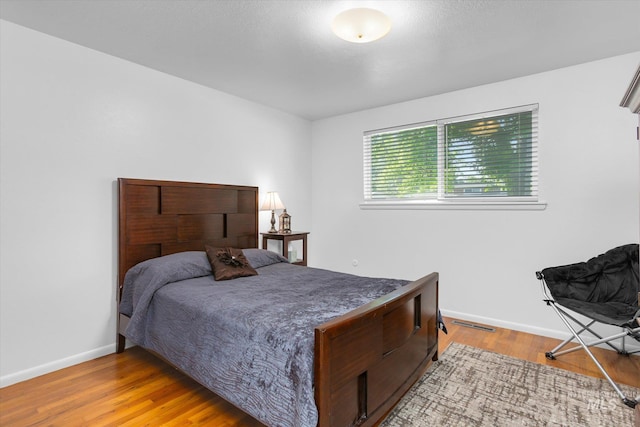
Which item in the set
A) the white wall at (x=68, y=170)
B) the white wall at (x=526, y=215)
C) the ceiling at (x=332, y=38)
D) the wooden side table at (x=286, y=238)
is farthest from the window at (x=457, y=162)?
the white wall at (x=68, y=170)

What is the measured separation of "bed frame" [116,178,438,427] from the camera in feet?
4.98

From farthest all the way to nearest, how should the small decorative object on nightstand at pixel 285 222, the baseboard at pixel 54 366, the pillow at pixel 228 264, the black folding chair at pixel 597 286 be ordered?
the small decorative object on nightstand at pixel 285 222, the pillow at pixel 228 264, the black folding chair at pixel 597 286, the baseboard at pixel 54 366

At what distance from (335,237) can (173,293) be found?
2.61 m

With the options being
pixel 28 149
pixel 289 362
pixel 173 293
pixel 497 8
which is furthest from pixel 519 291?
pixel 28 149

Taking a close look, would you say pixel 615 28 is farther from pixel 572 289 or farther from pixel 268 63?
pixel 268 63

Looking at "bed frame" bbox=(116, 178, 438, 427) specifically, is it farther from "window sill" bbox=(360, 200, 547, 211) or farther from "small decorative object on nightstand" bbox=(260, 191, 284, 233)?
"window sill" bbox=(360, 200, 547, 211)

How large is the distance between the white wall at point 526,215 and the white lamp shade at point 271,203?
1024 millimetres

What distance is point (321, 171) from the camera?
4793 millimetres

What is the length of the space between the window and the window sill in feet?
0.03

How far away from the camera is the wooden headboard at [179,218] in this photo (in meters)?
2.85

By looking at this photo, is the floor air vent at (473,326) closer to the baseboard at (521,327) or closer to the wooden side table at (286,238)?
the baseboard at (521,327)

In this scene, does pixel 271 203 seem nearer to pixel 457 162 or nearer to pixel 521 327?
pixel 457 162

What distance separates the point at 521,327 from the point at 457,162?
1.76 m

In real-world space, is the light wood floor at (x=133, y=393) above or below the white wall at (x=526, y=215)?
below
